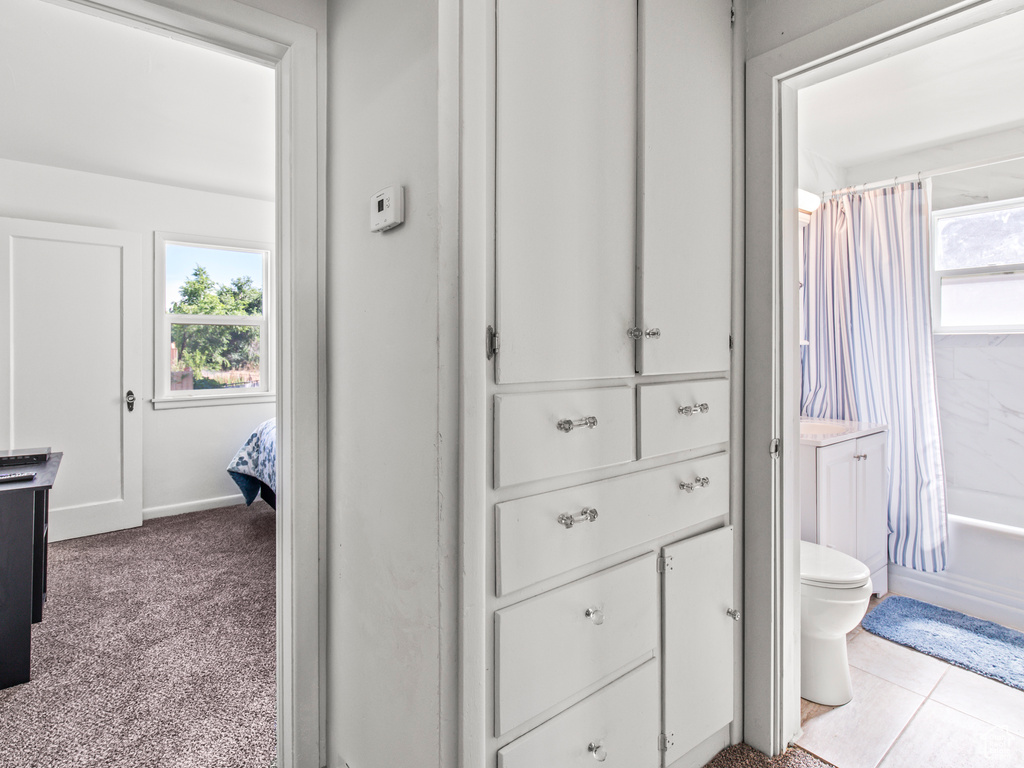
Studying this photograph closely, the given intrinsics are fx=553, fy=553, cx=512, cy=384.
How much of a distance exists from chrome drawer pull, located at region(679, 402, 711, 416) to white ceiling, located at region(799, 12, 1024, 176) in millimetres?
1671

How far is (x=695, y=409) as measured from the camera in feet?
4.89

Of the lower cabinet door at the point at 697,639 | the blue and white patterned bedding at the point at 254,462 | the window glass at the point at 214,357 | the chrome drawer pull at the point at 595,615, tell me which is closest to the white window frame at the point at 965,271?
the lower cabinet door at the point at 697,639

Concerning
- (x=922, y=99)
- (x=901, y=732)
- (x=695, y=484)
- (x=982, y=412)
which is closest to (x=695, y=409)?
(x=695, y=484)

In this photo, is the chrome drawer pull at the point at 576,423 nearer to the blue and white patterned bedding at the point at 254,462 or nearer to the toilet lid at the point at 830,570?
the toilet lid at the point at 830,570

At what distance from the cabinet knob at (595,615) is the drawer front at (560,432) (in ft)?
1.04

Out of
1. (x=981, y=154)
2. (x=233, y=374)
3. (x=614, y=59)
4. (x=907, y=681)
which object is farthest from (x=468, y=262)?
(x=233, y=374)

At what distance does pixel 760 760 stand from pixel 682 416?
3.45ft

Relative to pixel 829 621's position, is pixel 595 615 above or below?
above

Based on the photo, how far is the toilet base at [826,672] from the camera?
1.90 metres

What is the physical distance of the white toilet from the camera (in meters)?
1.85

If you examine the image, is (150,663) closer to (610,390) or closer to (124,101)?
(610,390)

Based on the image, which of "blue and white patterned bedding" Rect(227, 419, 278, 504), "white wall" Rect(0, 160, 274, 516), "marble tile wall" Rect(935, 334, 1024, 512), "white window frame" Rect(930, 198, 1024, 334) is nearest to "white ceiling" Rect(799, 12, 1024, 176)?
"white window frame" Rect(930, 198, 1024, 334)

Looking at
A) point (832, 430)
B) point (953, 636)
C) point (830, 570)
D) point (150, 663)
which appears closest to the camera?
point (830, 570)

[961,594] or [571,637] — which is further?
[961,594]
